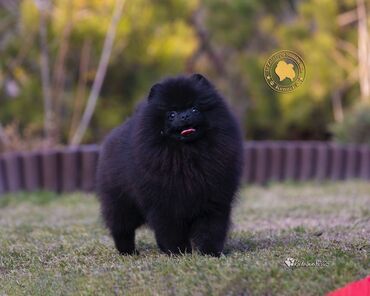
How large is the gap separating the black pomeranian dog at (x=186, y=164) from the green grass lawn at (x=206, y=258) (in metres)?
0.22

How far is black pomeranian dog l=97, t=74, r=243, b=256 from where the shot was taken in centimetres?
457

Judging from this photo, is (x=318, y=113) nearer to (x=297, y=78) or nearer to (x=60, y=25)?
(x=60, y=25)

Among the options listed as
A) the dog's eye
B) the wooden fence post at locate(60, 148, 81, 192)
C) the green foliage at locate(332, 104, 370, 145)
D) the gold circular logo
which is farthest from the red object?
the green foliage at locate(332, 104, 370, 145)

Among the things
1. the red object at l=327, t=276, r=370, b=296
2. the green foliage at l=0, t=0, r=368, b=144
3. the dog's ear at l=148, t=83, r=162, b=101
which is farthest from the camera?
the green foliage at l=0, t=0, r=368, b=144

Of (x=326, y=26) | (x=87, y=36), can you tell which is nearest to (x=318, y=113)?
(x=326, y=26)

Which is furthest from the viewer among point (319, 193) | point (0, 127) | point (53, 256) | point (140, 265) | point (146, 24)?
point (146, 24)

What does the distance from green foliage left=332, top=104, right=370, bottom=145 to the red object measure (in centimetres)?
811

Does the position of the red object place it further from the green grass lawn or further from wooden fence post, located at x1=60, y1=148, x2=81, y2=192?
wooden fence post, located at x1=60, y1=148, x2=81, y2=192

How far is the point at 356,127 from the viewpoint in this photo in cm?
1181

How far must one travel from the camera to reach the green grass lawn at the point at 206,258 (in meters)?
3.88

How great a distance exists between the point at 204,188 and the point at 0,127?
288 inches

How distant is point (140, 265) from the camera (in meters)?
4.41

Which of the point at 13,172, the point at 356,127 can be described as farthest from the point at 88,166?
the point at 356,127

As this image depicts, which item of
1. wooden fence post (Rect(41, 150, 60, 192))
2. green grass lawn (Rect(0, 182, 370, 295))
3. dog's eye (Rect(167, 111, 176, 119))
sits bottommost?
wooden fence post (Rect(41, 150, 60, 192))
